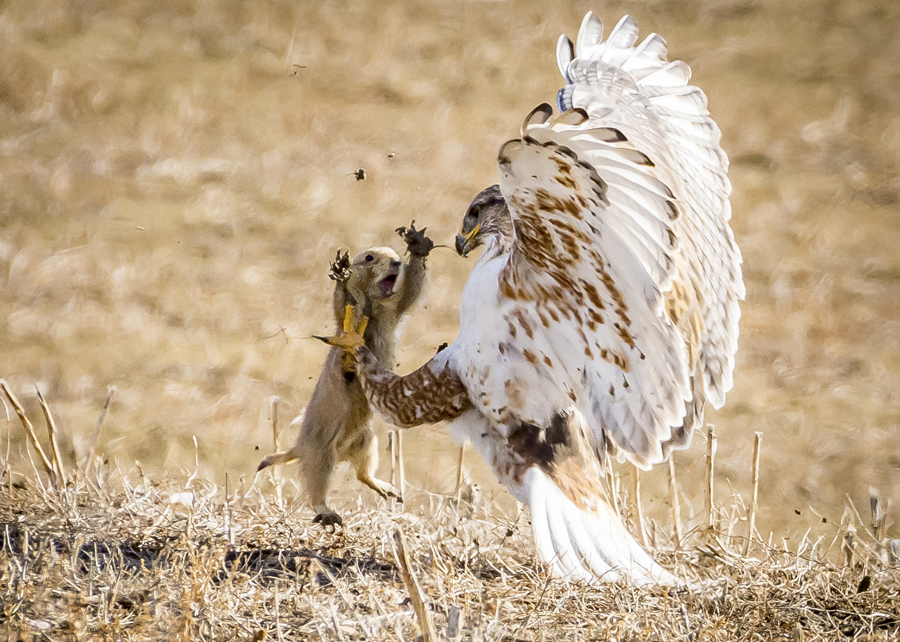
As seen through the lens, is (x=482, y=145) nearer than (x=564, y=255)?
No

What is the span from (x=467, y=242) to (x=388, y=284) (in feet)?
A: 1.36

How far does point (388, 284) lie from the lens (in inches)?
175

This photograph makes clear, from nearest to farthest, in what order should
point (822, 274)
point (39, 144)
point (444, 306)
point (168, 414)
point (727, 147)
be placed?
point (168, 414), point (444, 306), point (822, 274), point (39, 144), point (727, 147)

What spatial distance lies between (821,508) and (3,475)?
16.3 ft

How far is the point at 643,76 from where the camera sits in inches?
152

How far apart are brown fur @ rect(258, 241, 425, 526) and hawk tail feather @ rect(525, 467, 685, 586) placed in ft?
2.49

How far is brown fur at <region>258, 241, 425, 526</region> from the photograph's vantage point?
4.15 meters

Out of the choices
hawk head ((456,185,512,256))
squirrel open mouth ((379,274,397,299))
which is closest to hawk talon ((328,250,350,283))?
squirrel open mouth ((379,274,397,299))

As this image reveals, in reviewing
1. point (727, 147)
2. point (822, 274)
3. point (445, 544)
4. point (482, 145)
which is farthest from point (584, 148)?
point (727, 147)

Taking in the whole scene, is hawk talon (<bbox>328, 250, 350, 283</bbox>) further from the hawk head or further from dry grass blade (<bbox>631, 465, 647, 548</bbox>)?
dry grass blade (<bbox>631, 465, 647, 548</bbox>)

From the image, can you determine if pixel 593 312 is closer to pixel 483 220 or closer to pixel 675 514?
pixel 483 220

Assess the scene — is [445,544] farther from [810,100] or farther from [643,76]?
[810,100]

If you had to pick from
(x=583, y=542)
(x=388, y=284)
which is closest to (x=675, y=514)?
(x=583, y=542)

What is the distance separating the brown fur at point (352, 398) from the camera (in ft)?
13.6
